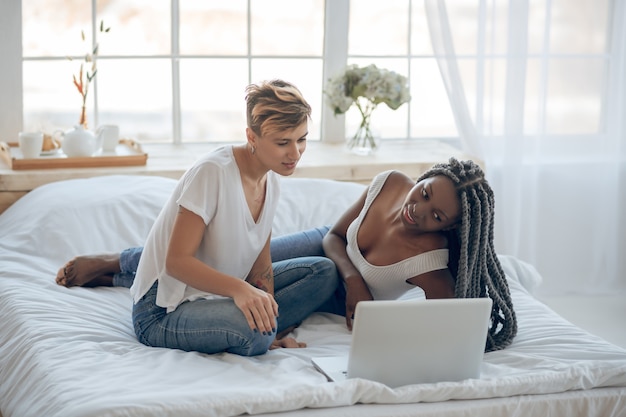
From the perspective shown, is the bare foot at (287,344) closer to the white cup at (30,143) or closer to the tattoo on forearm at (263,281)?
the tattoo on forearm at (263,281)

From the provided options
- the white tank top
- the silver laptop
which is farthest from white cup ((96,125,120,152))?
the silver laptop

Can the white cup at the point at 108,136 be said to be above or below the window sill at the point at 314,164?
above

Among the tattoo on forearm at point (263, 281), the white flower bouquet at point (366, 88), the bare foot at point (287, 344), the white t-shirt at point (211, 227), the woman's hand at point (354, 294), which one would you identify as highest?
the white flower bouquet at point (366, 88)

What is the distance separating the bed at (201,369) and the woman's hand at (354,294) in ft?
0.19

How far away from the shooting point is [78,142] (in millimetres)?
3424

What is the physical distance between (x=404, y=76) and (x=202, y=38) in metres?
0.86

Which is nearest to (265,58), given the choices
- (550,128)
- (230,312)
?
(550,128)

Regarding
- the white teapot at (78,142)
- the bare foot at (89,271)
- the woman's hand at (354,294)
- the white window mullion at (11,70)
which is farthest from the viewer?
the white window mullion at (11,70)

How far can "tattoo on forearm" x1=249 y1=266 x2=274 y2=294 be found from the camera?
240 centimetres

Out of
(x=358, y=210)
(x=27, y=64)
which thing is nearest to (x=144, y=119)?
(x=27, y=64)

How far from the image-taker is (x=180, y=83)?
3879 millimetres

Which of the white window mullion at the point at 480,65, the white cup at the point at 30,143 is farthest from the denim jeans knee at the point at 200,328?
the white window mullion at the point at 480,65

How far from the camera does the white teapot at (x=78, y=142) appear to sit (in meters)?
3.42

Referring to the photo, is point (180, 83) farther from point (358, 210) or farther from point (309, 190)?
point (358, 210)
